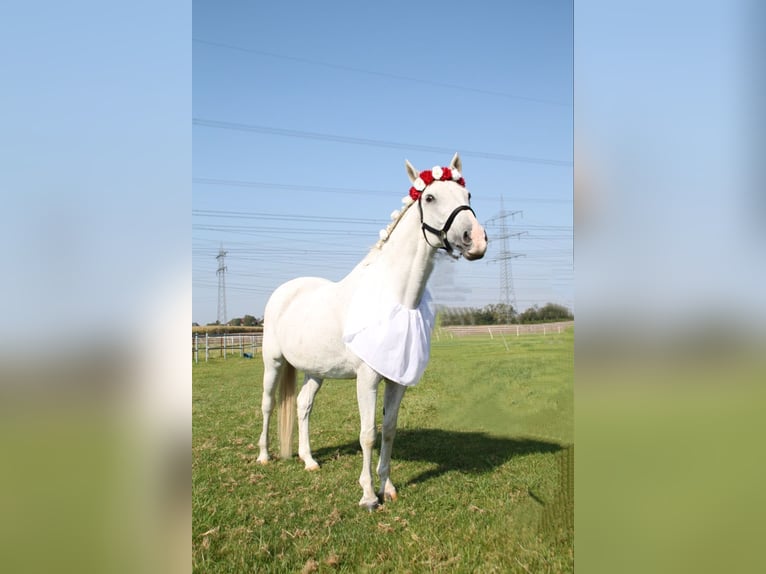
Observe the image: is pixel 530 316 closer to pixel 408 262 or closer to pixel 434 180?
pixel 408 262

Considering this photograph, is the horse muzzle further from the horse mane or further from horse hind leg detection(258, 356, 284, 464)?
horse hind leg detection(258, 356, 284, 464)

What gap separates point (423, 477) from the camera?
3064 millimetres

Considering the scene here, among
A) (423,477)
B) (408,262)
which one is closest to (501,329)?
(423,477)

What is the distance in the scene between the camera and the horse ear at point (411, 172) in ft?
8.27

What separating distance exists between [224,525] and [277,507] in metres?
0.30

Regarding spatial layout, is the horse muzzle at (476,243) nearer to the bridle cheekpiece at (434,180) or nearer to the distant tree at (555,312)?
the bridle cheekpiece at (434,180)

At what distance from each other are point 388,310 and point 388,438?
735 mm

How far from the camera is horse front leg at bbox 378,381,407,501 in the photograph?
2.80 m

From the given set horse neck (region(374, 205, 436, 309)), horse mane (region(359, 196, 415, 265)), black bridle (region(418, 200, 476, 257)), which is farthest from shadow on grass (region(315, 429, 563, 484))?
black bridle (region(418, 200, 476, 257))

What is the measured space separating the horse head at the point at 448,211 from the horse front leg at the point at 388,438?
87 cm

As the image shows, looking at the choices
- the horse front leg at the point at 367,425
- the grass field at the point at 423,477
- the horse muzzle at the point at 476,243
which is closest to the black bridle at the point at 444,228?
the horse muzzle at the point at 476,243
